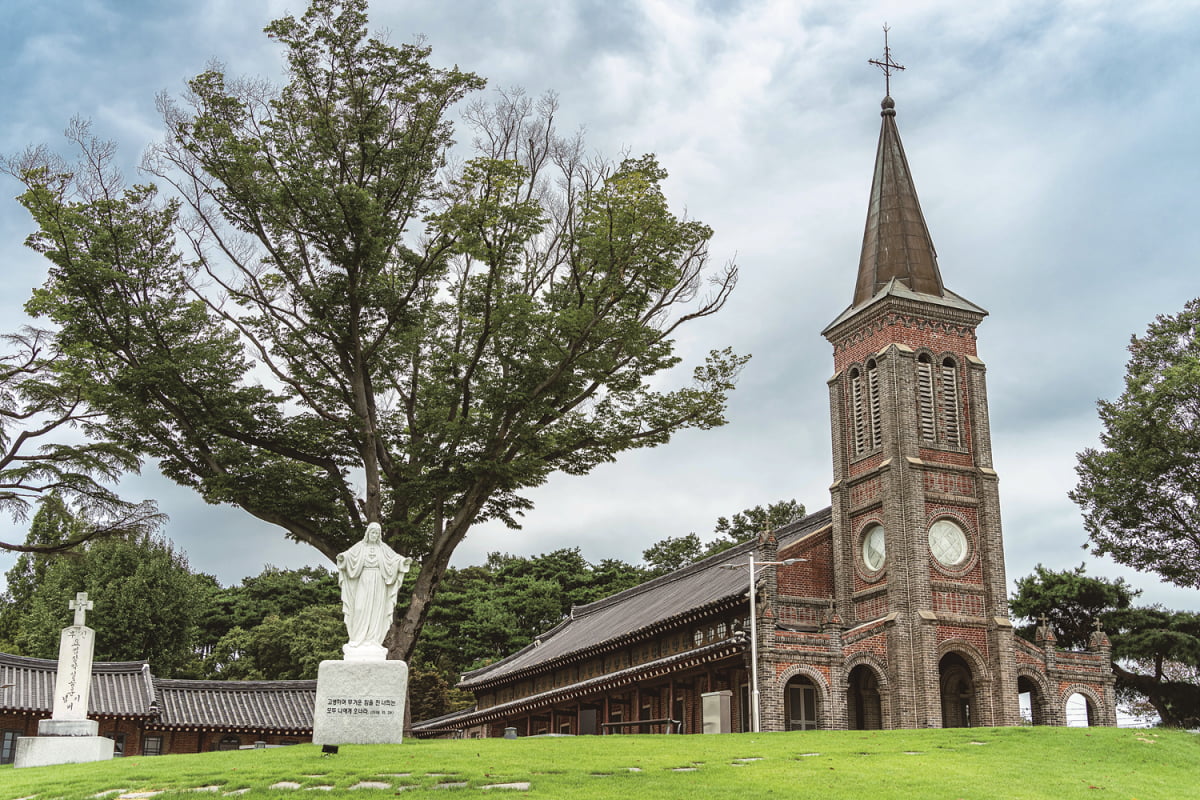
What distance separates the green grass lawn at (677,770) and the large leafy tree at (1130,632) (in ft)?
67.2

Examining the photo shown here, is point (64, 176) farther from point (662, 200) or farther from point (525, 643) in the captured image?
point (525, 643)

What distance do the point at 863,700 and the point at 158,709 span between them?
21834 mm

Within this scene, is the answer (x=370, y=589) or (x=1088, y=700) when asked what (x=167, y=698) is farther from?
(x=1088, y=700)

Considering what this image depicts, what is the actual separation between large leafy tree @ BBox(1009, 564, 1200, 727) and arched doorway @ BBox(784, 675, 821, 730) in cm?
1246

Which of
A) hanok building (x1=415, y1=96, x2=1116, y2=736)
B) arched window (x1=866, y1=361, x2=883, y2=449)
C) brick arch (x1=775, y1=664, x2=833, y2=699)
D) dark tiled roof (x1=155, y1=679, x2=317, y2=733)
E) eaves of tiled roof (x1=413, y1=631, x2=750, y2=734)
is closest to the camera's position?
brick arch (x1=775, y1=664, x2=833, y2=699)

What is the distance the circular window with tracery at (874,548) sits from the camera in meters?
34.2

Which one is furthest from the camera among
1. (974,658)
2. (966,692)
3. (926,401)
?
(926,401)

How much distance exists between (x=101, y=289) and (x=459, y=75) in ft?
30.1

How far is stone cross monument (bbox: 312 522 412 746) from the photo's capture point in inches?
719

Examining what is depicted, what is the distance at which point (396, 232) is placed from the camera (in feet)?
85.5

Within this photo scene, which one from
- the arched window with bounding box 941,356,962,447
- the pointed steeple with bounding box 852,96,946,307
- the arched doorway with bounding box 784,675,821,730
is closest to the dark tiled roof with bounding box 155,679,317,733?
the arched doorway with bounding box 784,675,821,730

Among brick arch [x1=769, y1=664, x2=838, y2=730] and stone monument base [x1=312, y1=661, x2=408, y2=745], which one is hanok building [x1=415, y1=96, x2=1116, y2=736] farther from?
stone monument base [x1=312, y1=661, x2=408, y2=745]

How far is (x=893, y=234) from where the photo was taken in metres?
38.2

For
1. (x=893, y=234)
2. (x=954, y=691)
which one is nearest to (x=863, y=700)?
(x=954, y=691)
